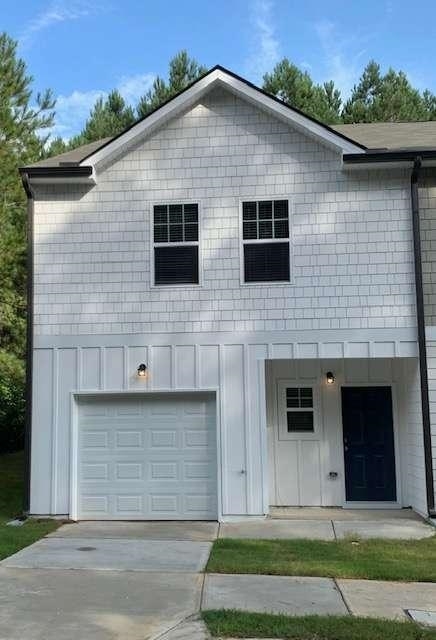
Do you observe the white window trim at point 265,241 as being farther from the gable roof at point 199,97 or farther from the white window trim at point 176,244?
the gable roof at point 199,97

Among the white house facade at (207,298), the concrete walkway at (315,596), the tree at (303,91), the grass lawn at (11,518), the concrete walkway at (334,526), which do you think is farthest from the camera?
the tree at (303,91)

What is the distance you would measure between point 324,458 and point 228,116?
6132 millimetres

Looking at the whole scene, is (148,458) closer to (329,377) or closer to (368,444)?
(329,377)

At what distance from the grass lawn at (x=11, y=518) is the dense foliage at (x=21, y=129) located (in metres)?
4.02

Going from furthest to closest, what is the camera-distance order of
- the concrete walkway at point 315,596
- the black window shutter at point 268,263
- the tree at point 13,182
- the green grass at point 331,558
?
the tree at point 13,182 < the black window shutter at point 268,263 < the green grass at point 331,558 < the concrete walkway at point 315,596

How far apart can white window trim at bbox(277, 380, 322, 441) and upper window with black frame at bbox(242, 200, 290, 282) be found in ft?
6.72

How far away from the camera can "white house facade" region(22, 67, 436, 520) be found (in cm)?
1051

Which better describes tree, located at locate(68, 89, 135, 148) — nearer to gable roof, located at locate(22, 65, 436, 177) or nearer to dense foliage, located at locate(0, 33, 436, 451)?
dense foliage, located at locate(0, 33, 436, 451)

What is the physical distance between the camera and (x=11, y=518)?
10.4 m

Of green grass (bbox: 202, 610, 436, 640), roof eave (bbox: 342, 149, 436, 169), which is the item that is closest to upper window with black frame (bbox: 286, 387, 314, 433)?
roof eave (bbox: 342, 149, 436, 169)

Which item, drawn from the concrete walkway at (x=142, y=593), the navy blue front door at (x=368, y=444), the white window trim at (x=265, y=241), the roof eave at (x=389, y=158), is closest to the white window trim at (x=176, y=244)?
the white window trim at (x=265, y=241)

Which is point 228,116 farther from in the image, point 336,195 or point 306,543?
point 306,543

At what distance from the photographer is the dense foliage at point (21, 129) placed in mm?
19250

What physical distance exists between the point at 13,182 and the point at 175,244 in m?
10.4
